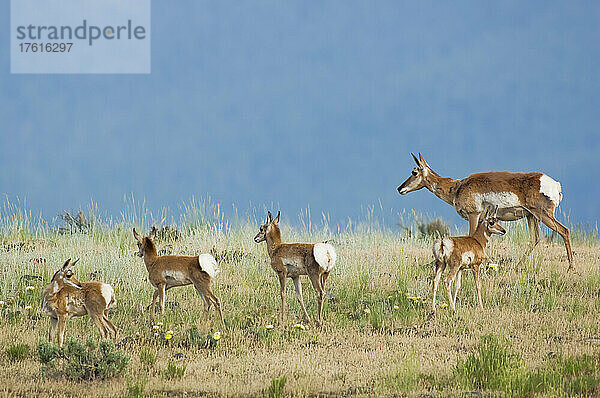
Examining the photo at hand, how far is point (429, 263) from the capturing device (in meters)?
15.0

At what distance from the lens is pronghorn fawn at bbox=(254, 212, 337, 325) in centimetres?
1000

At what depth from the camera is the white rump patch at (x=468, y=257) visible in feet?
34.7

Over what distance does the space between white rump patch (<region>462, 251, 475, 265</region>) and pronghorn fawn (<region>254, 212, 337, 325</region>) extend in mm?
1937

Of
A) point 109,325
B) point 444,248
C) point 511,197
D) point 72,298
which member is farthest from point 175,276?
point 511,197

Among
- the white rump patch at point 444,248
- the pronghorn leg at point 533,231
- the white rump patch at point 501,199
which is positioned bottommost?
the white rump patch at point 444,248

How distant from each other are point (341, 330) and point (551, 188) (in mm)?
5685

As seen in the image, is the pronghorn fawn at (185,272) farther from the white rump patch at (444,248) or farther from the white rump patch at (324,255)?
the white rump patch at (444,248)

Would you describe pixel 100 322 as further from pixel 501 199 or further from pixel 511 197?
pixel 511 197

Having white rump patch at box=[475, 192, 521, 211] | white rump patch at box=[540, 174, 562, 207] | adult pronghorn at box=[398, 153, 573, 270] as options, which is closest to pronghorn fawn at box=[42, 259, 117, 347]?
adult pronghorn at box=[398, 153, 573, 270]

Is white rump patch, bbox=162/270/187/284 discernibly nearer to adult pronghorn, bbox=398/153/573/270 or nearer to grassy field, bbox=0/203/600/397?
grassy field, bbox=0/203/600/397

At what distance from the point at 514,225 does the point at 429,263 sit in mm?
4846

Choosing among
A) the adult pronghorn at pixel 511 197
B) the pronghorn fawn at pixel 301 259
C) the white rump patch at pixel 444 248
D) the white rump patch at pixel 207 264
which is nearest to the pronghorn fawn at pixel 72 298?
the white rump patch at pixel 207 264

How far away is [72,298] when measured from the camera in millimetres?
8852

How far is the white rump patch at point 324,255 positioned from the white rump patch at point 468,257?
6.50 feet
